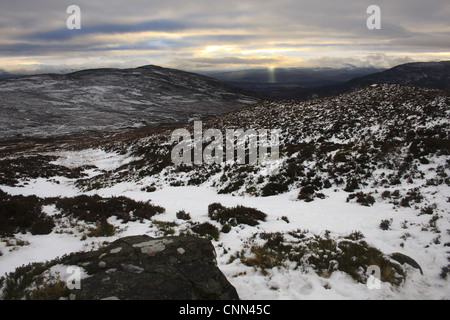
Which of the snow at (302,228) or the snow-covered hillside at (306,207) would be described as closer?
the snow at (302,228)

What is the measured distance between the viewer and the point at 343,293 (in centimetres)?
530

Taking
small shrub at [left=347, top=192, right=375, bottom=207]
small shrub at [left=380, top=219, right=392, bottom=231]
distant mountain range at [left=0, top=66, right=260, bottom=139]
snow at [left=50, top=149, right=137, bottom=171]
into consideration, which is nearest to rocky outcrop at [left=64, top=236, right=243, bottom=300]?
small shrub at [left=380, top=219, right=392, bottom=231]

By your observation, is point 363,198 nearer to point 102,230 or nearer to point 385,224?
point 385,224

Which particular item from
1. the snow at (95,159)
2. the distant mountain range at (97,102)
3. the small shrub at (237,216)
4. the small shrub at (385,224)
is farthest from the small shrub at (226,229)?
the distant mountain range at (97,102)

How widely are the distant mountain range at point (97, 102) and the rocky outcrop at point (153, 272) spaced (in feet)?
292

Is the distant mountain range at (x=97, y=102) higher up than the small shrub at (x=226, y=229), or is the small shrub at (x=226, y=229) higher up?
the distant mountain range at (x=97, y=102)

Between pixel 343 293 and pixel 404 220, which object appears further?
pixel 404 220

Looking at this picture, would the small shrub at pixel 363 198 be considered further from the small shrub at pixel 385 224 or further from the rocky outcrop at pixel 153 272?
the rocky outcrop at pixel 153 272

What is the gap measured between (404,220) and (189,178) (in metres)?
14.8

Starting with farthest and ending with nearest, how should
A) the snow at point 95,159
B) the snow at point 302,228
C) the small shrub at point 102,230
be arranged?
the snow at point 95,159, the small shrub at point 102,230, the snow at point 302,228

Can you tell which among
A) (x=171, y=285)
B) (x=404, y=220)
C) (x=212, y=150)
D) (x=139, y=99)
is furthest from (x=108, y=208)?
(x=139, y=99)

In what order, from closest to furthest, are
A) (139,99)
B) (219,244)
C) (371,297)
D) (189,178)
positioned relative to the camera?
(371,297) < (219,244) < (189,178) < (139,99)

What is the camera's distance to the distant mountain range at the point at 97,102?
91.7m

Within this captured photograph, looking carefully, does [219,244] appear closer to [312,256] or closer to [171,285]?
[312,256]
